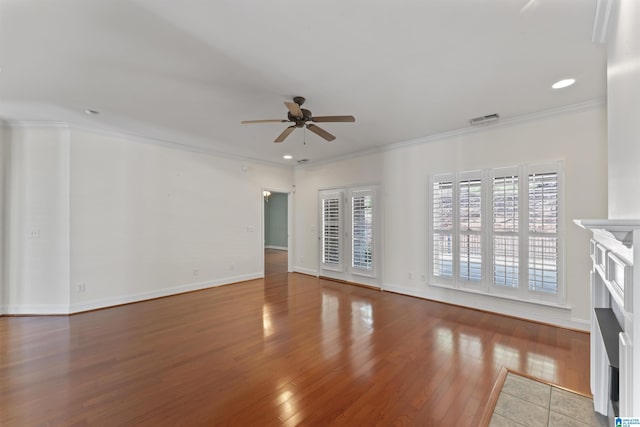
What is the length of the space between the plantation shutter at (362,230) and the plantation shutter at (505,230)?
2.07m

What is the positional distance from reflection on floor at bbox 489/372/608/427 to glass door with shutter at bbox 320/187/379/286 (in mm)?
2989

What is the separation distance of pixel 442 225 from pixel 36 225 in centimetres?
598

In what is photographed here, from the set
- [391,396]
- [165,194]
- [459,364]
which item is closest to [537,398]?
[459,364]

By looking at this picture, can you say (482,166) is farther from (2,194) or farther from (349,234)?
(2,194)

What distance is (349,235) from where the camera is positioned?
555 cm

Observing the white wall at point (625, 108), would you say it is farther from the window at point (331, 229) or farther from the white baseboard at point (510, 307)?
the window at point (331, 229)

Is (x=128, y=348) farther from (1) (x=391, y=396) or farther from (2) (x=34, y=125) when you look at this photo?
(2) (x=34, y=125)

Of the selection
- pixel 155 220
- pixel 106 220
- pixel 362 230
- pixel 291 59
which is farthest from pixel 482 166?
pixel 106 220

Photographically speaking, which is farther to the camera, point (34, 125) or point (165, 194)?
point (165, 194)

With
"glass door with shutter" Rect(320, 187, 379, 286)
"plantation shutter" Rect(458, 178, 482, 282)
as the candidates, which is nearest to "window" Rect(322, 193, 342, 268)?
"glass door with shutter" Rect(320, 187, 379, 286)

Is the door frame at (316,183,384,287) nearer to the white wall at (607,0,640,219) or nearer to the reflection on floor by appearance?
the reflection on floor

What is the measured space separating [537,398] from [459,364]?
0.58 meters

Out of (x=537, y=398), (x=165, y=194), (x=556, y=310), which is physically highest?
(x=165, y=194)

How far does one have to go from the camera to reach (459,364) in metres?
2.49
